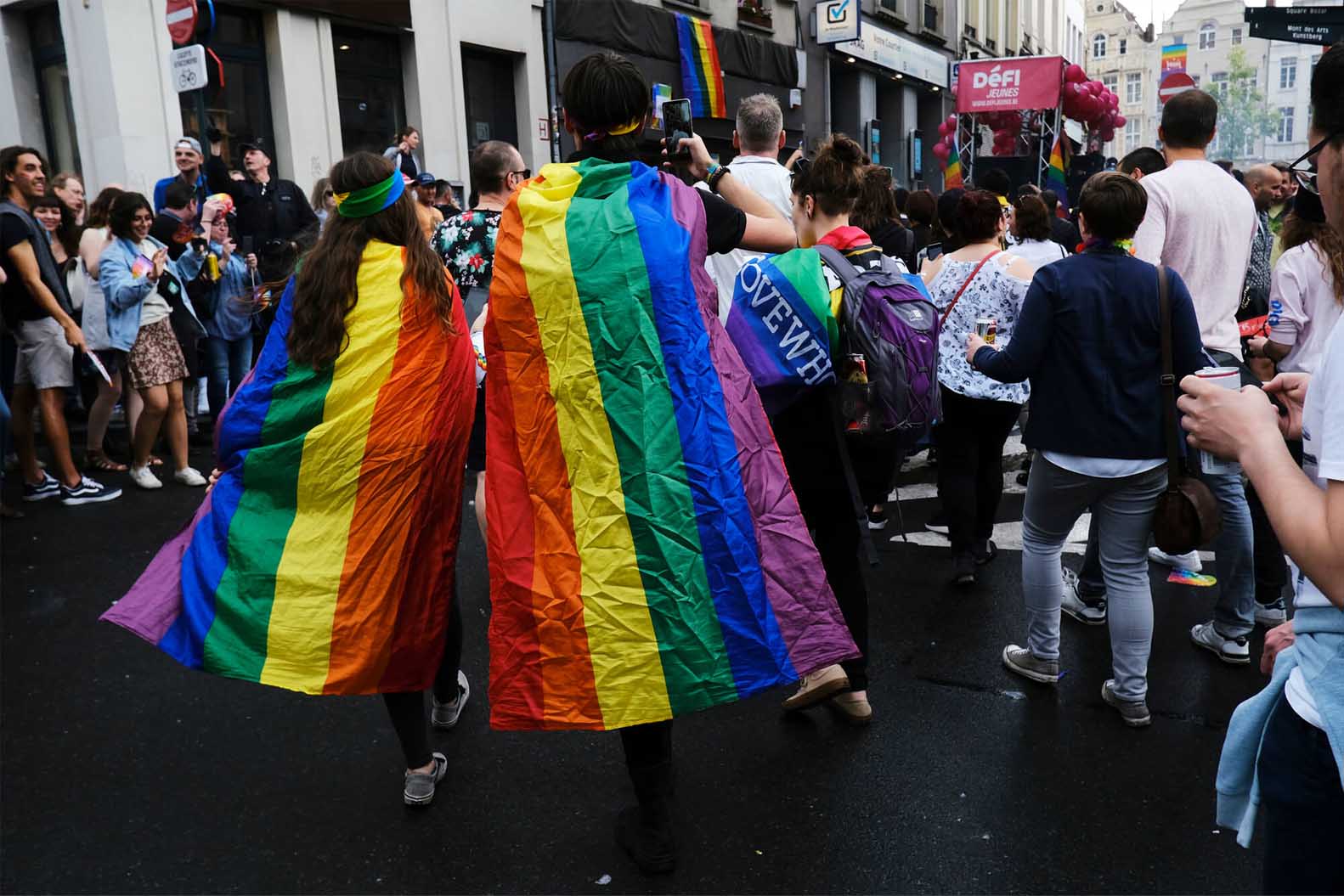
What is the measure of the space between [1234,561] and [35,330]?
650cm

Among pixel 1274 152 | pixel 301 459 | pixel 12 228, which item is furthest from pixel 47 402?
pixel 1274 152

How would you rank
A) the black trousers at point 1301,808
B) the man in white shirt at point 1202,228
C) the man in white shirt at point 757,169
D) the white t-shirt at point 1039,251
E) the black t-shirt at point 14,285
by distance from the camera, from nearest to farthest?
the black trousers at point 1301,808, the man in white shirt at point 1202,228, the man in white shirt at point 757,169, the white t-shirt at point 1039,251, the black t-shirt at point 14,285

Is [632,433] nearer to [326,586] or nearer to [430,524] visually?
[430,524]

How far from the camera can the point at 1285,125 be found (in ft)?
276

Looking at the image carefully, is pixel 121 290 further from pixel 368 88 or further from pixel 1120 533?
pixel 368 88

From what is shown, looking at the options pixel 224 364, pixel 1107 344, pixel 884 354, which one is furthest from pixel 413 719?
pixel 224 364

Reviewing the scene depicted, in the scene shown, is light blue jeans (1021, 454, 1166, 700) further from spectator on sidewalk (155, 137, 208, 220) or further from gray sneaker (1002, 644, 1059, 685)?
spectator on sidewalk (155, 137, 208, 220)

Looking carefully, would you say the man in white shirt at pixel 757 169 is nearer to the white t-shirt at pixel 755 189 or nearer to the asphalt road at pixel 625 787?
the white t-shirt at pixel 755 189

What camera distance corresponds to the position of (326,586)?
2820 mm

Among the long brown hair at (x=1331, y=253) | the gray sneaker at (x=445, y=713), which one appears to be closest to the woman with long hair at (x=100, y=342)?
the gray sneaker at (x=445, y=713)

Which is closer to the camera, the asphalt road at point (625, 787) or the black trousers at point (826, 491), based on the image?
the asphalt road at point (625, 787)

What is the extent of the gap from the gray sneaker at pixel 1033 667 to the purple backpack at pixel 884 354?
3.69ft

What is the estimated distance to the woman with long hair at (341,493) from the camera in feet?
9.27

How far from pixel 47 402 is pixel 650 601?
5452mm
